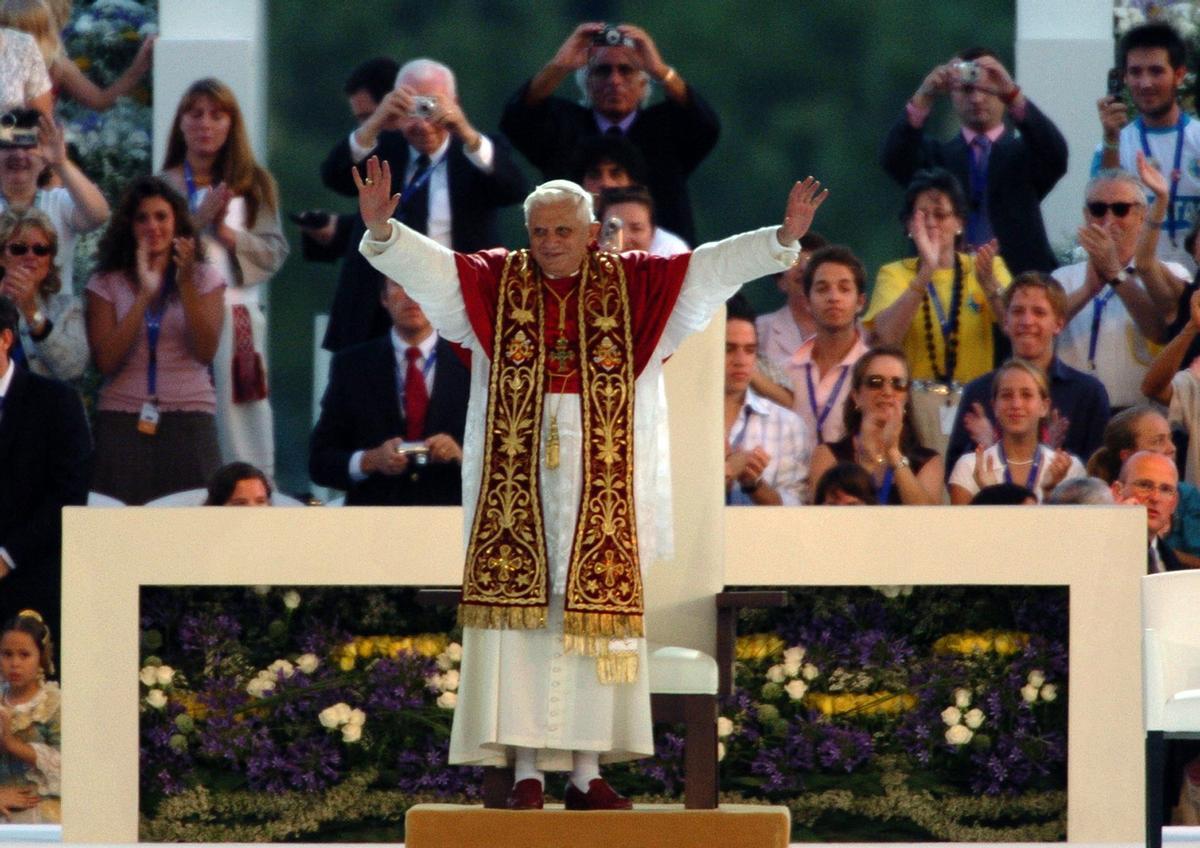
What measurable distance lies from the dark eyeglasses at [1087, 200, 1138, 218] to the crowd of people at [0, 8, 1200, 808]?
0.4 inches

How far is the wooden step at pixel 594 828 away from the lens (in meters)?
4.52

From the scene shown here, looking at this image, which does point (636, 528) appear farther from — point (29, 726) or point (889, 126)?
point (889, 126)

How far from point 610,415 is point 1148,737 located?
1501mm

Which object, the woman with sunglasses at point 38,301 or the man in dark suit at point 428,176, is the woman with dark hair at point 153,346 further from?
the man in dark suit at point 428,176

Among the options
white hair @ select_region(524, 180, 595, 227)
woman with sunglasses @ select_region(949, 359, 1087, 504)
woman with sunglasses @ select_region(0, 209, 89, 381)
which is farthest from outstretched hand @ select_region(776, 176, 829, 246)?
woman with sunglasses @ select_region(0, 209, 89, 381)

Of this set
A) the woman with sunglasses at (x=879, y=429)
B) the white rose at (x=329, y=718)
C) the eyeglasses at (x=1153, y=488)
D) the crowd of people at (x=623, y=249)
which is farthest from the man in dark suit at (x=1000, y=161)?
the white rose at (x=329, y=718)

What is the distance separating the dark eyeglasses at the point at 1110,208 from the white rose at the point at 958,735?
2279 millimetres

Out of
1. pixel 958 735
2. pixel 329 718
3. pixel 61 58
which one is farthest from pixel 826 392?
pixel 61 58

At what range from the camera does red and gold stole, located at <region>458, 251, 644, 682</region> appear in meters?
4.72

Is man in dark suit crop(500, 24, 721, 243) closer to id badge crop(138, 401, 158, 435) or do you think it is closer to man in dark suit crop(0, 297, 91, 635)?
id badge crop(138, 401, 158, 435)

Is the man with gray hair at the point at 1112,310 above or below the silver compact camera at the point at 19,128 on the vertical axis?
below

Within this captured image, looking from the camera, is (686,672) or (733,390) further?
(733,390)

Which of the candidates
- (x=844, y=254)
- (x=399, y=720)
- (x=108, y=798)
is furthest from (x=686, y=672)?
(x=844, y=254)

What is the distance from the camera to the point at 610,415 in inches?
190
